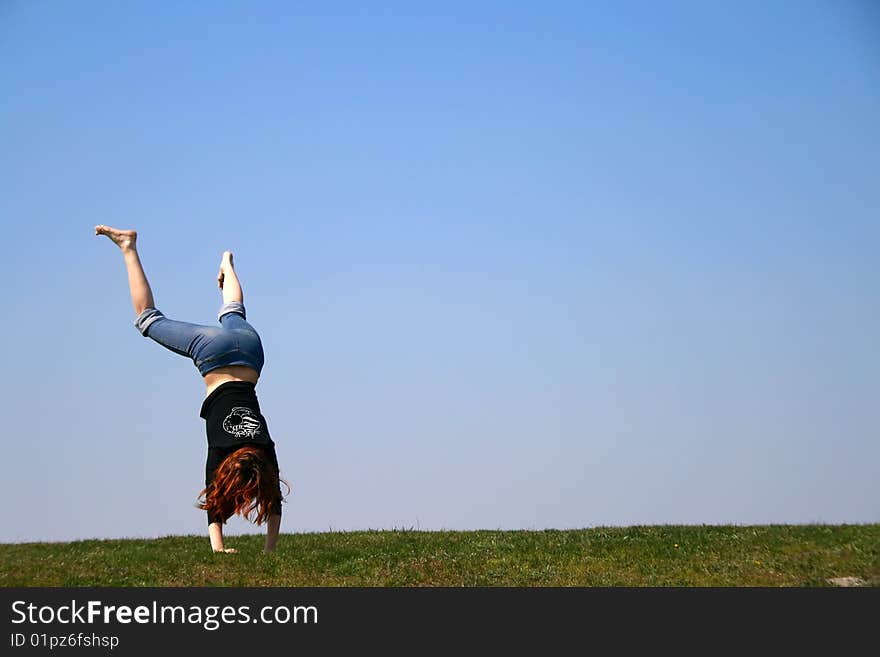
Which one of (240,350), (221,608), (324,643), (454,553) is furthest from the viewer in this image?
(454,553)

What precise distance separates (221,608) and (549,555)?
6158mm

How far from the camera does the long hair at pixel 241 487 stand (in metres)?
14.9

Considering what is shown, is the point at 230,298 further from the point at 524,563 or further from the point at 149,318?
the point at 524,563

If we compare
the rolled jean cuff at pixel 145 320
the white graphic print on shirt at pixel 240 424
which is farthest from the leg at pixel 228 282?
the white graphic print on shirt at pixel 240 424

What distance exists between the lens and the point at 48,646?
1073 cm

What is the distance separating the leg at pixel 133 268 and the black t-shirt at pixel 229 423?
1723 millimetres

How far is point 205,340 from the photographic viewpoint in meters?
15.2

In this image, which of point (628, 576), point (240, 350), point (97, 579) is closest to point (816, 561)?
point (628, 576)

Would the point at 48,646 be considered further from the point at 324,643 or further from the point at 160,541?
the point at 160,541

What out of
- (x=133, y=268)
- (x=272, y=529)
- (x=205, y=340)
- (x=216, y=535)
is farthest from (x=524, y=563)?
(x=133, y=268)

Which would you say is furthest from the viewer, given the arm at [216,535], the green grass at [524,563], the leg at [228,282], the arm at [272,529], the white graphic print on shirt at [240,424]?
the leg at [228,282]

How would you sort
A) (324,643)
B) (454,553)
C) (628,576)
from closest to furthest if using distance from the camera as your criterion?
(324,643)
(628,576)
(454,553)

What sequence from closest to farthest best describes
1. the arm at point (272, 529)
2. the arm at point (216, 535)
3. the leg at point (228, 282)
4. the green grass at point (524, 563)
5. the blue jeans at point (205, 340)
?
the green grass at point (524, 563), the blue jeans at point (205, 340), the arm at point (216, 535), the arm at point (272, 529), the leg at point (228, 282)

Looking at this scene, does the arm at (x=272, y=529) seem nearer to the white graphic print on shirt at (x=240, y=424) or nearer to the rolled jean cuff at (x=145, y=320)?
the white graphic print on shirt at (x=240, y=424)
